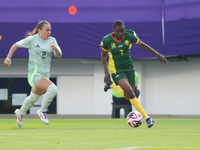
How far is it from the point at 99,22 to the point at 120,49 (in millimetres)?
9506

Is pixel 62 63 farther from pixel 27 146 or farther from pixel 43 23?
pixel 27 146

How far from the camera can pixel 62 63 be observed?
19.5 metres

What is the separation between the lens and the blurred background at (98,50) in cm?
1720

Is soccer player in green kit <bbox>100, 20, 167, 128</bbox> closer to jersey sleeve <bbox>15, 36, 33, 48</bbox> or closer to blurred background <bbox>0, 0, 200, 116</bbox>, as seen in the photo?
jersey sleeve <bbox>15, 36, 33, 48</bbox>

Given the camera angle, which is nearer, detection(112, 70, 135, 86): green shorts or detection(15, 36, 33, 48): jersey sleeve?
detection(112, 70, 135, 86): green shorts

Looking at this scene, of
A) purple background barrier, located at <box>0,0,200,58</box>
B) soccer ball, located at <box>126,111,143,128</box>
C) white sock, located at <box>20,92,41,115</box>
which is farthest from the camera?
purple background barrier, located at <box>0,0,200,58</box>

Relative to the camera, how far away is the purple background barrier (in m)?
17.1

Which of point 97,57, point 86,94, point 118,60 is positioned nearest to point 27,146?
point 118,60

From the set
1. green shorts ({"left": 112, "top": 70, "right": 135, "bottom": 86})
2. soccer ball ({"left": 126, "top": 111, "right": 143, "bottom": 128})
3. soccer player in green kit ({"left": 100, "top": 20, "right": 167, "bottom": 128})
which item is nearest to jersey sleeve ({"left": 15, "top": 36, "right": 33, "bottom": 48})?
soccer player in green kit ({"left": 100, "top": 20, "right": 167, "bottom": 128})

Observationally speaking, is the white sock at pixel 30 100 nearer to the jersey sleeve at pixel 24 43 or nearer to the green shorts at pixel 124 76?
the jersey sleeve at pixel 24 43

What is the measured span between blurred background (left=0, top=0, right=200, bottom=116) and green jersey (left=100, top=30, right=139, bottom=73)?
904 cm

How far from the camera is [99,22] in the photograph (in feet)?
57.6

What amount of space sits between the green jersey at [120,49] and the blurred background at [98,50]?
9.04 meters

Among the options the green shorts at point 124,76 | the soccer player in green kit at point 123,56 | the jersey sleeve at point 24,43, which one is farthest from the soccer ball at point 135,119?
the jersey sleeve at point 24,43
